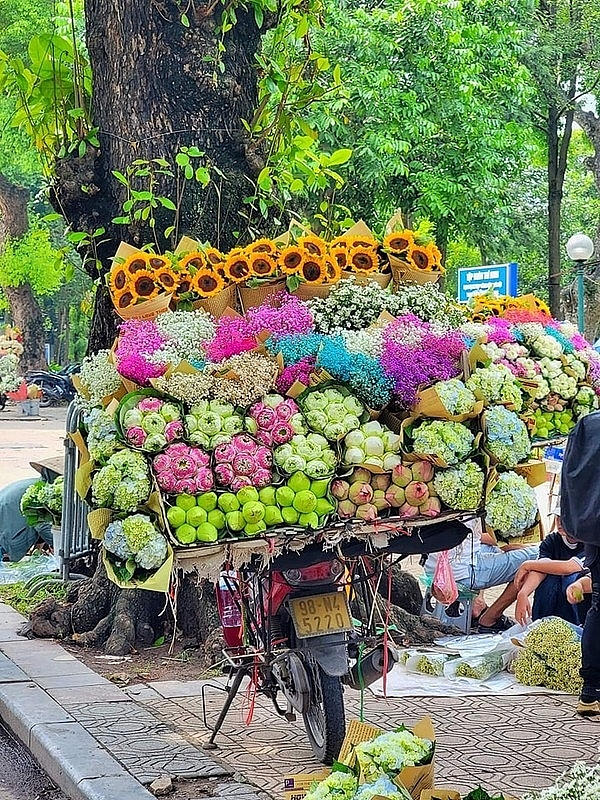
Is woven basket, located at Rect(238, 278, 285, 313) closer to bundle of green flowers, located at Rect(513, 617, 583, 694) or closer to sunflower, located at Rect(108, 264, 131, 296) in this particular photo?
sunflower, located at Rect(108, 264, 131, 296)

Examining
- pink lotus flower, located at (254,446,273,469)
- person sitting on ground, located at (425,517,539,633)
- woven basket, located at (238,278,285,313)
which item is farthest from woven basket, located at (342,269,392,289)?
person sitting on ground, located at (425,517,539,633)

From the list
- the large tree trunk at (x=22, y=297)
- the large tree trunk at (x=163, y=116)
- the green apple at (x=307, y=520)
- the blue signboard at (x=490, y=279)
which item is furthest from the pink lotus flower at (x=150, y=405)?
the large tree trunk at (x=22, y=297)

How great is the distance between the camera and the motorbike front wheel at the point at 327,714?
5.01m

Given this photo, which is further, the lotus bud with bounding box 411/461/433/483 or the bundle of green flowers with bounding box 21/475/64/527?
the bundle of green flowers with bounding box 21/475/64/527

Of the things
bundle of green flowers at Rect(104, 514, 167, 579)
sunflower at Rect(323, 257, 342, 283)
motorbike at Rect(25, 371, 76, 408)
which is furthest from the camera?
motorbike at Rect(25, 371, 76, 408)

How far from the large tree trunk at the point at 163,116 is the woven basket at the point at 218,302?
2.29 meters

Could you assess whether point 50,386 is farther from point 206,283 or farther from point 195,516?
point 195,516

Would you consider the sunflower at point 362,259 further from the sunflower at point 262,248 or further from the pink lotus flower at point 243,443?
the pink lotus flower at point 243,443

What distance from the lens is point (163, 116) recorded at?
23.9ft

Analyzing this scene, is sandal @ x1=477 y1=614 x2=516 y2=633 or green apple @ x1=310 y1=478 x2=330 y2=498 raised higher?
green apple @ x1=310 y1=478 x2=330 y2=498

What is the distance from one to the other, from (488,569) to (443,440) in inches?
139

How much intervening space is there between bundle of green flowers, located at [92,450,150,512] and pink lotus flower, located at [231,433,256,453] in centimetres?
36

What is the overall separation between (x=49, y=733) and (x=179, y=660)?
159cm

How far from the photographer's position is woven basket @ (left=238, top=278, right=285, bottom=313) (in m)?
5.07
